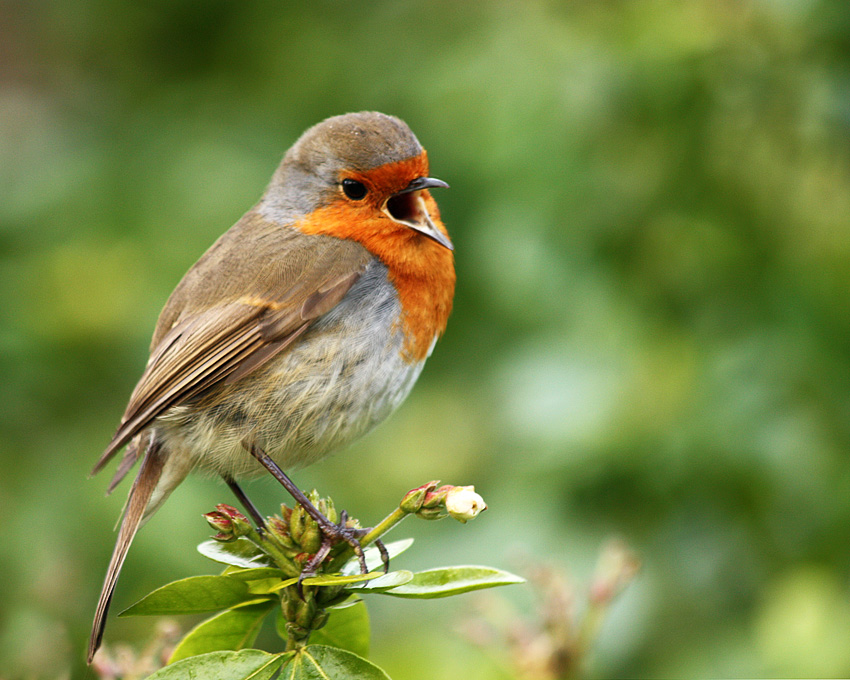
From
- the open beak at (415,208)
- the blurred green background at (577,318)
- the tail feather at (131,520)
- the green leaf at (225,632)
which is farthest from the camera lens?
the blurred green background at (577,318)

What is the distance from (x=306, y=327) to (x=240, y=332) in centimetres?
16

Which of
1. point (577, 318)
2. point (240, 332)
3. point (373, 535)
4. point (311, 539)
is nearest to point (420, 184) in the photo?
point (240, 332)

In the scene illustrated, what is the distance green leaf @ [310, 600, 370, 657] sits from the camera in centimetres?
178

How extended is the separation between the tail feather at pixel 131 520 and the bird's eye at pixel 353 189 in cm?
82

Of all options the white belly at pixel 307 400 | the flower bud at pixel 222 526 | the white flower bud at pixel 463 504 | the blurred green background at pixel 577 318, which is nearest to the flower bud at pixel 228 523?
the flower bud at pixel 222 526

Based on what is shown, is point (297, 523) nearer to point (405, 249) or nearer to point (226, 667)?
point (226, 667)

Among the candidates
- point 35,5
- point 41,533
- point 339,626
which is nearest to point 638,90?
point 339,626

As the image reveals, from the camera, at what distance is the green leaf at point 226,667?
1.46 m

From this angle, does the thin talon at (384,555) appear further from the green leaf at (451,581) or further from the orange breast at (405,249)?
the orange breast at (405,249)

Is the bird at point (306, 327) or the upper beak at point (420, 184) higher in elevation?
the upper beak at point (420, 184)

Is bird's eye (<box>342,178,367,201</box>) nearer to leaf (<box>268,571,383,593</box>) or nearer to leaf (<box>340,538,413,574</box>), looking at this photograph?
leaf (<box>340,538,413,574</box>)

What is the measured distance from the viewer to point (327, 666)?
1517 millimetres

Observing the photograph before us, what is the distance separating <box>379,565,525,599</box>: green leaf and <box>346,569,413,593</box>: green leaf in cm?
2

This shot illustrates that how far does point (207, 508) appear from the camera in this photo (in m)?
3.40
